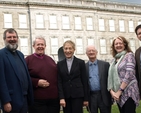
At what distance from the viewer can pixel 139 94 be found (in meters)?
5.14

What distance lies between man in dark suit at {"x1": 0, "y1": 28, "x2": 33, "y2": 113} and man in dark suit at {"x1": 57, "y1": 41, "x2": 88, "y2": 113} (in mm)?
677

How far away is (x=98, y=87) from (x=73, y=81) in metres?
0.68

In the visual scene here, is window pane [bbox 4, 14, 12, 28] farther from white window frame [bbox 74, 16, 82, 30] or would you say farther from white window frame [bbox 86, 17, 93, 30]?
white window frame [bbox 86, 17, 93, 30]

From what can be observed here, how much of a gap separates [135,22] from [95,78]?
31.6m

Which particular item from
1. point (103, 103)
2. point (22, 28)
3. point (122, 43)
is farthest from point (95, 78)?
point (22, 28)

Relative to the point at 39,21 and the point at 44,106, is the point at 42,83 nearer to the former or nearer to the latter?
the point at 44,106

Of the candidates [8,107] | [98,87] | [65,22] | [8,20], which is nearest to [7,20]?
[8,20]

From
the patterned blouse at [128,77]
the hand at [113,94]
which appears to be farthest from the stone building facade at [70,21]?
the patterned blouse at [128,77]

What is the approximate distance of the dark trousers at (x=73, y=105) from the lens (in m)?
5.12

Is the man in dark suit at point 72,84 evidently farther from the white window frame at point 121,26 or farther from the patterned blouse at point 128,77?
the white window frame at point 121,26

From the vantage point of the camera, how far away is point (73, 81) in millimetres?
5145

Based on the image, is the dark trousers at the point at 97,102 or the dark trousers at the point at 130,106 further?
the dark trousers at the point at 97,102

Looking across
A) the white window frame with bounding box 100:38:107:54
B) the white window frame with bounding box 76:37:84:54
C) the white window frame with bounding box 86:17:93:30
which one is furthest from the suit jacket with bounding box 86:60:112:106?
the white window frame with bounding box 100:38:107:54

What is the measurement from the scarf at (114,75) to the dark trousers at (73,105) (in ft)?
2.24
